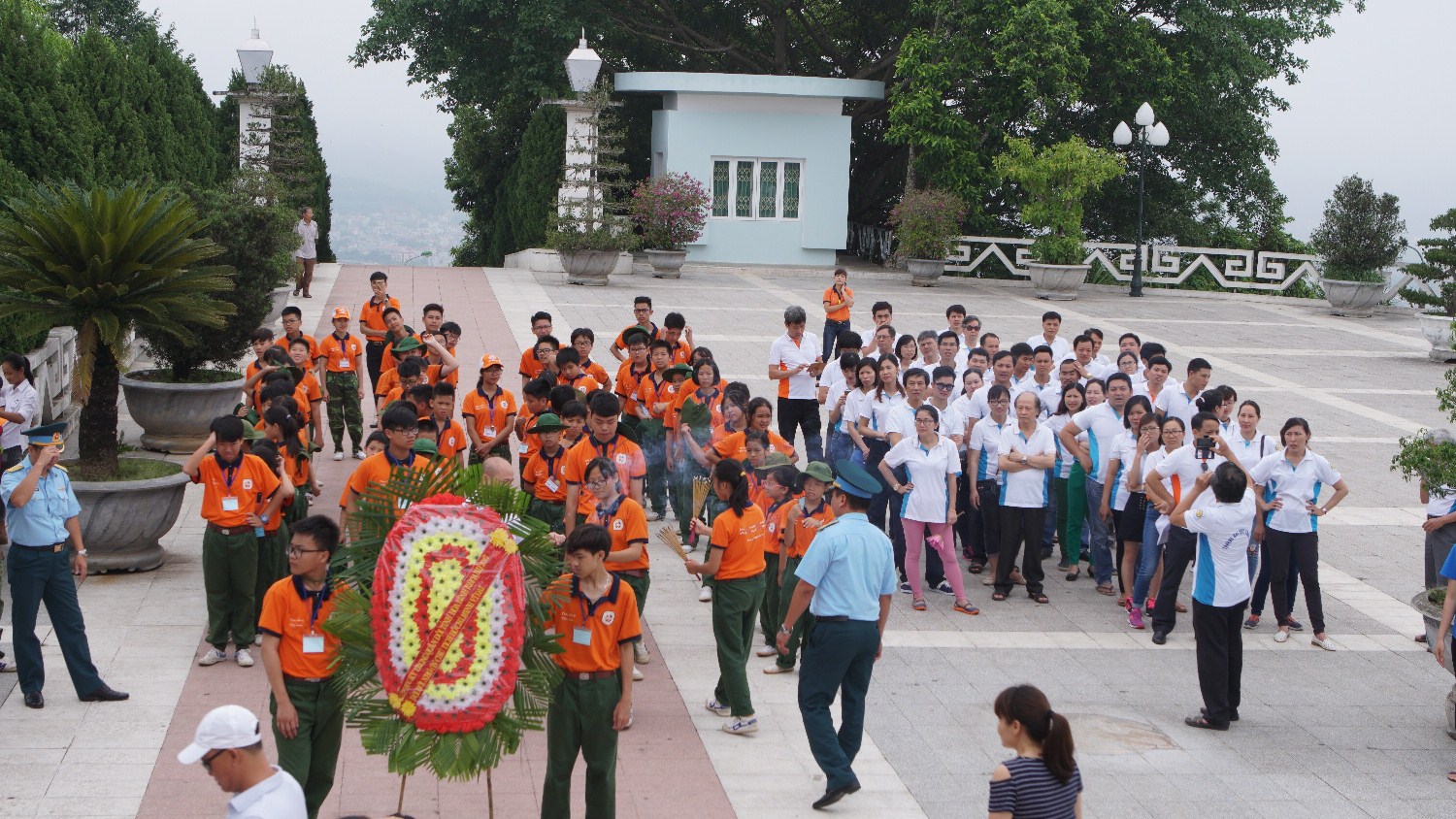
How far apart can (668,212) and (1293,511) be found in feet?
62.7

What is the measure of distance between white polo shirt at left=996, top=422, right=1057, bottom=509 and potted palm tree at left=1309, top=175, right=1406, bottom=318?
63.1ft

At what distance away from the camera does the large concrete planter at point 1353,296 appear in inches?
1081

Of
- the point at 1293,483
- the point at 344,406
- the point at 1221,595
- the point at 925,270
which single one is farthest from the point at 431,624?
the point at 925,270

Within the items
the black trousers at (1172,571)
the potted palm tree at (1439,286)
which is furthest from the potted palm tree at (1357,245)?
the black trousers at (1172,571)

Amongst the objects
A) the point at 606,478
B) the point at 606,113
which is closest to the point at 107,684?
the point at 606,478

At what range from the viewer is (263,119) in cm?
2573

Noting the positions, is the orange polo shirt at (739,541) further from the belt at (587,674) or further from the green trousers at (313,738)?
the green trousers at (313,738)

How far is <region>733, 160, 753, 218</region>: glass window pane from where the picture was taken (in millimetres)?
31734

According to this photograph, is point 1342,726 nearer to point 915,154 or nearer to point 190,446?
point 190,446

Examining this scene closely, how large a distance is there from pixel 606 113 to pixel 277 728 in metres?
24.8

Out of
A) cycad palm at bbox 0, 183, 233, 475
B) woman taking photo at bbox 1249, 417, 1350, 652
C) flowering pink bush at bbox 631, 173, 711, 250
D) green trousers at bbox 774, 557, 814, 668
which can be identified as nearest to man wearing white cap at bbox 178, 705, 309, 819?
green trousers at bbox 774, 557, 814, 668

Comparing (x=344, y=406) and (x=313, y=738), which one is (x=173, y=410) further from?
(x=313, y=738)

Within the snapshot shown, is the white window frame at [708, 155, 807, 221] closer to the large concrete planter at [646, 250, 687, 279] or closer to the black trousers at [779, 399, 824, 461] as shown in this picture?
the large concrete planter at [646, 250, 687, 279]

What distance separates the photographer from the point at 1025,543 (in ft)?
35.7
